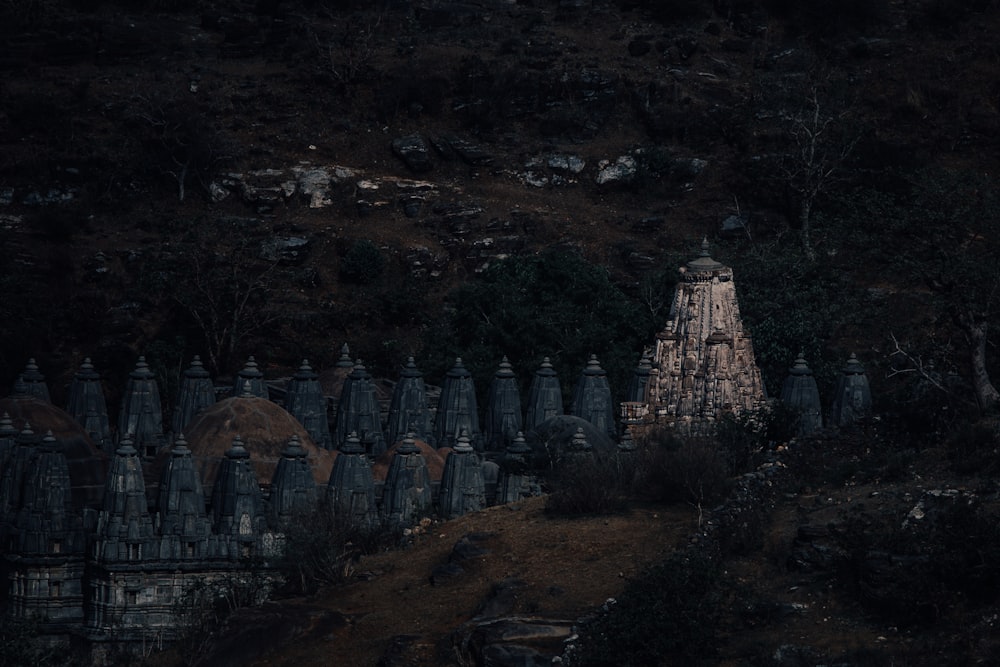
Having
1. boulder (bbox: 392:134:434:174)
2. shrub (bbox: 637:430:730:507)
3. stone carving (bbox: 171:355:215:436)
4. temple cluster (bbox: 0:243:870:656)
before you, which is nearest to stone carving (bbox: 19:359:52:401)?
temple cluster (bbox: 0:243:870:656)

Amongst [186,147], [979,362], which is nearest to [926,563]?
[979,362]

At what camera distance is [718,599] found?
44.7 meters

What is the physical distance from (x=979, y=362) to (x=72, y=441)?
2516cm

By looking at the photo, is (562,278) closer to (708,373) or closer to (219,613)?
(708,373)

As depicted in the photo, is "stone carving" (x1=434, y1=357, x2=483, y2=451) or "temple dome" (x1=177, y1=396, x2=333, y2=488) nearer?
"temple dome" (x1=177, y1=396, x2=333, y2=488)

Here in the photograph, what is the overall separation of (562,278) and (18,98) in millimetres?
32545

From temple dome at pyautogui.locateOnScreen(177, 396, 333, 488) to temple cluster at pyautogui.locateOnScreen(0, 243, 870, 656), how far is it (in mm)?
66

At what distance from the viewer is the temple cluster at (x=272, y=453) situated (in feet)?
196

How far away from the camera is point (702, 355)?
69188 millimetres

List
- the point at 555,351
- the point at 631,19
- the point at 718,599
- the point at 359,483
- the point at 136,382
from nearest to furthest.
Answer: the point at 718,599, the point at 359,483, the point at 136,382, the point at 555,351, the point at 631,19

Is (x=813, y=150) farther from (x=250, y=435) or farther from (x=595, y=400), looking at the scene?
(x=250, y=435)

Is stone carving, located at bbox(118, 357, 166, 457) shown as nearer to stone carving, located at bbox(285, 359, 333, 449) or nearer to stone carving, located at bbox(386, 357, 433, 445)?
stone carving, located at bbox(285, 359, 333, 449)

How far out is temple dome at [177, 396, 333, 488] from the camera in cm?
6400

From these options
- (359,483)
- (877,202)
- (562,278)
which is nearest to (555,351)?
(562,278)
